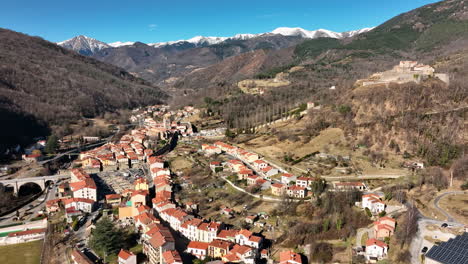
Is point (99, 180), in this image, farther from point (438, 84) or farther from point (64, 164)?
point (438, 84)

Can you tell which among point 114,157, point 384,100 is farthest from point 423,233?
point 114,157

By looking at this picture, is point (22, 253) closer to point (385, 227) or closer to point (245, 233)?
point (245, 233)

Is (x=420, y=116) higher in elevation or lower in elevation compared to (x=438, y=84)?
lower

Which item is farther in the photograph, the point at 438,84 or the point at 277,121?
the point at 277,121

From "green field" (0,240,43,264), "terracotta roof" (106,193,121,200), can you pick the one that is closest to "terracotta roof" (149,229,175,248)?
"green field" (0,240,43,264)

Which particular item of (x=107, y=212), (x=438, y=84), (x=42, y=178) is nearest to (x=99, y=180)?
(x=42, y=178)

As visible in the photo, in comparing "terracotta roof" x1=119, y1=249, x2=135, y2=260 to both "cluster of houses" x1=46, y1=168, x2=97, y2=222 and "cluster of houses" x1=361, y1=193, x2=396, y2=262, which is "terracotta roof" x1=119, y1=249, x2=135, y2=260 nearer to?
"cluster of houses" x1=46, y1=168, x2=97, y2=222

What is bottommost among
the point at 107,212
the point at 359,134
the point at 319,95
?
the point at 107,212

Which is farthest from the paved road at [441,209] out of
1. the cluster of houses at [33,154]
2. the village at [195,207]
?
the cluster of houses at [33,154]
